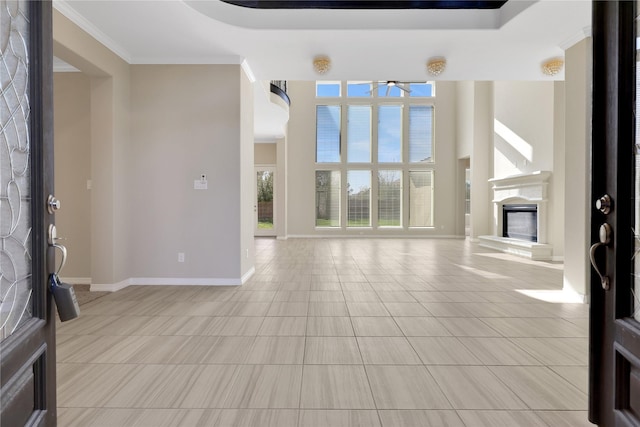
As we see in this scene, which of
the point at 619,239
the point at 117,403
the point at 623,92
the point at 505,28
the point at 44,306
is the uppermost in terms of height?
the point at 505,28

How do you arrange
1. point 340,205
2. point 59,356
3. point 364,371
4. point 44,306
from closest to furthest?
point 44,306 < point 364,371 < point 59,356 < point 340,205

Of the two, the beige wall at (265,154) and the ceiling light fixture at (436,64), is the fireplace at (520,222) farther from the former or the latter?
the beige wall at (265,154)

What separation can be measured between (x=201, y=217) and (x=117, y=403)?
2.81m

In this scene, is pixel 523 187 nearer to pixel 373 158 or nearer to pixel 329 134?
pixel 373 158

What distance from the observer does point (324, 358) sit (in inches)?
91.4

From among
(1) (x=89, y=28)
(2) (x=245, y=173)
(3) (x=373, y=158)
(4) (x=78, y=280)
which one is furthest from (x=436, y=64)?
(3) (x=373, y=158)

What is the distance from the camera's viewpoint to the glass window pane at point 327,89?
452 inches

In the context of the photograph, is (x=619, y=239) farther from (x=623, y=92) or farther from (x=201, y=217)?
(x=201, y=217)

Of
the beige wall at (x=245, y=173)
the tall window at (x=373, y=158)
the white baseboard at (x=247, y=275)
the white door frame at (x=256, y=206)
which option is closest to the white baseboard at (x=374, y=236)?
the tall window at (x=373, y=158)

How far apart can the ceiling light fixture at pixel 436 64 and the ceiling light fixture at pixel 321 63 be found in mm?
1267

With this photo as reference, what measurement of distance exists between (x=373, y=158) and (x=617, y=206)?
10373mm

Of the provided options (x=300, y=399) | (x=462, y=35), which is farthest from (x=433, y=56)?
(x=300, y=399)

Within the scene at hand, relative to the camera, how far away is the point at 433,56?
431 cm

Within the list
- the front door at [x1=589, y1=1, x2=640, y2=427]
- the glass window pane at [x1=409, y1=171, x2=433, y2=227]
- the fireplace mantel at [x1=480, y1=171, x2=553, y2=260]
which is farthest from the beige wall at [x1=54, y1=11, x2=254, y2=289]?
the glass window pane at [x1=409, y1=171, x2=433, y2=227]
